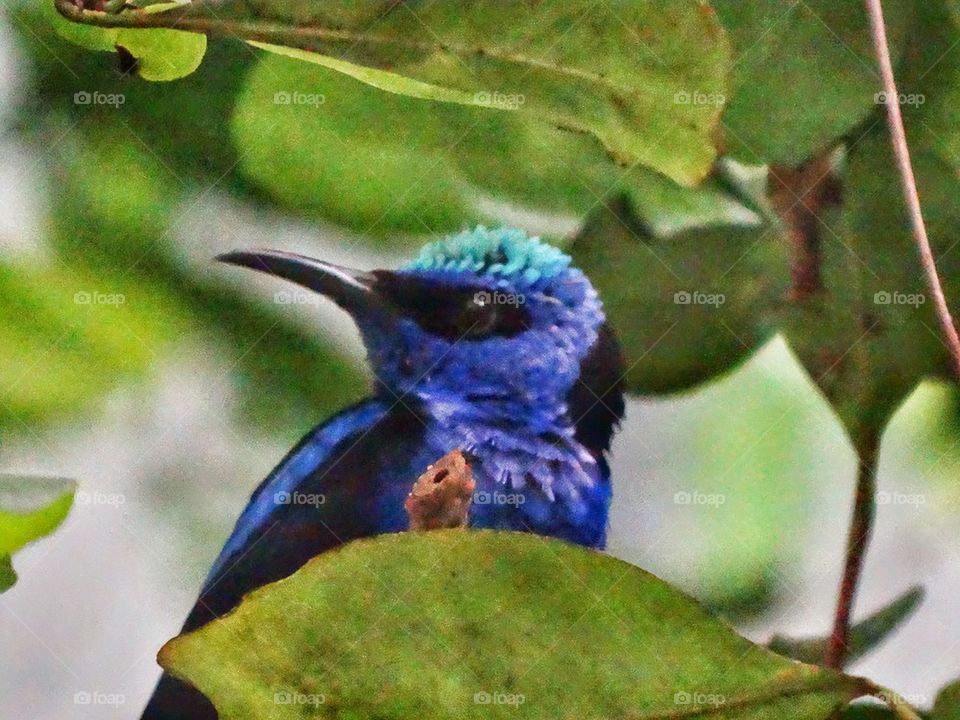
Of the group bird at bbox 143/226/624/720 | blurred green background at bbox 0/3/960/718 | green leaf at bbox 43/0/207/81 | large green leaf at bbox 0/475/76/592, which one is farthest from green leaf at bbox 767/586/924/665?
green leaf at bbox 43/0/207/81

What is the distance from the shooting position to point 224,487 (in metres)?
1.05

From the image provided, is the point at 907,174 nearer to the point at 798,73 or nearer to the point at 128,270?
the point at 798,73

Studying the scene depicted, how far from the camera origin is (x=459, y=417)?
1.03m

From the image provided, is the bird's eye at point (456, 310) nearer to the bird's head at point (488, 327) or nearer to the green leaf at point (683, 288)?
the bird's head at point (488, 327)

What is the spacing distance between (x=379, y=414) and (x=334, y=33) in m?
0.46

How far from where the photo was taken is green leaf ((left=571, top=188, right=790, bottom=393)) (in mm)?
1057

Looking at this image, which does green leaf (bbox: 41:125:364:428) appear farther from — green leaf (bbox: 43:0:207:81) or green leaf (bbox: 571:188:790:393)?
green leaf (bbox: 571:188:790:393)

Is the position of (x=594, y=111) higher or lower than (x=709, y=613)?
higher

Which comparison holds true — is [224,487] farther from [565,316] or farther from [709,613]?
[709,613]

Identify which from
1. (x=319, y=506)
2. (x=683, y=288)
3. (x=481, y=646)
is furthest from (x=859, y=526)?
(x=319, y=506)

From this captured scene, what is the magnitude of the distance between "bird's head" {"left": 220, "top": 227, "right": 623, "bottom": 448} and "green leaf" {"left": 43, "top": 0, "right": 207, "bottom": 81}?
0.31 m

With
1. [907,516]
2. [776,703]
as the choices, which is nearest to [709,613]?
[776,703]

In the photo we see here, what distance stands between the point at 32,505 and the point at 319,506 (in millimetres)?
349

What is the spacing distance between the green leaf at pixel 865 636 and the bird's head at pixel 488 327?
0.34m
